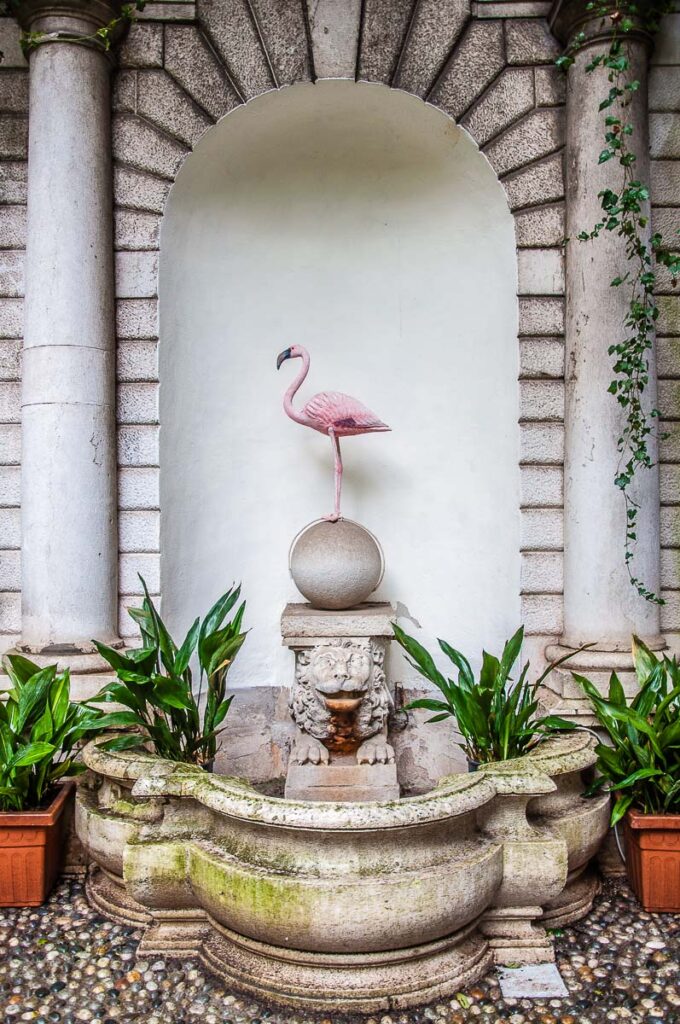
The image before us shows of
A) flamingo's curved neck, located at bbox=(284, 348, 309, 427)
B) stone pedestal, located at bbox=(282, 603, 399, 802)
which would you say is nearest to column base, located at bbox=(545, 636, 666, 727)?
stone pedestal, located at bbox=(282, 603, 399, 802)

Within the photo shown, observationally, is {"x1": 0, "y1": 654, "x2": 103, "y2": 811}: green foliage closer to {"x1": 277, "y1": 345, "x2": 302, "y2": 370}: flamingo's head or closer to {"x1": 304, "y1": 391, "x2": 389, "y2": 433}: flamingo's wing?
{"x1": 304, "y1": 391, "x2": 389, "y2": 433}: flamingo's wing

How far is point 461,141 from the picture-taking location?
4441mm

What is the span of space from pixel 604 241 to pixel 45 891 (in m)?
3.79

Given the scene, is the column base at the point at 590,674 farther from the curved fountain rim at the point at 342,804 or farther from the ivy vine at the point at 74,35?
the ivy vine at the point at 74,35

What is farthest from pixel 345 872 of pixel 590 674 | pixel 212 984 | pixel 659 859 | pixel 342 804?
pixel 590 674

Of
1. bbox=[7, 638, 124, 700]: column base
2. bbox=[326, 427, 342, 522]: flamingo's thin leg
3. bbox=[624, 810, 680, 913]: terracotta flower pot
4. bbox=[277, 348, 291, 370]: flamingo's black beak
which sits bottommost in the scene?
bbox=[624, 810, 680, 913]: terracotta flower pot

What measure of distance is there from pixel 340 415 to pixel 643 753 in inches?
83.9

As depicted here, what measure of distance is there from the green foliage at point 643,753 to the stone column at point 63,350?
235cm

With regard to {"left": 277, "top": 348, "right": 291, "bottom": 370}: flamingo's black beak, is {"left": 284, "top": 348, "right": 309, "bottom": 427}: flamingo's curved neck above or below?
below

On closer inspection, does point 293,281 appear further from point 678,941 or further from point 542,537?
point 678,941

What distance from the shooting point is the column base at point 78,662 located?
3854 millimetres

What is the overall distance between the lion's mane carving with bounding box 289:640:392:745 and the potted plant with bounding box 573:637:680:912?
0.93m

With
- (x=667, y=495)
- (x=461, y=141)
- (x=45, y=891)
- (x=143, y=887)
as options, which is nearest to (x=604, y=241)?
(x=461, y=141)

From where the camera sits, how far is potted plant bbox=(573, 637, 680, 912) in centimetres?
320
